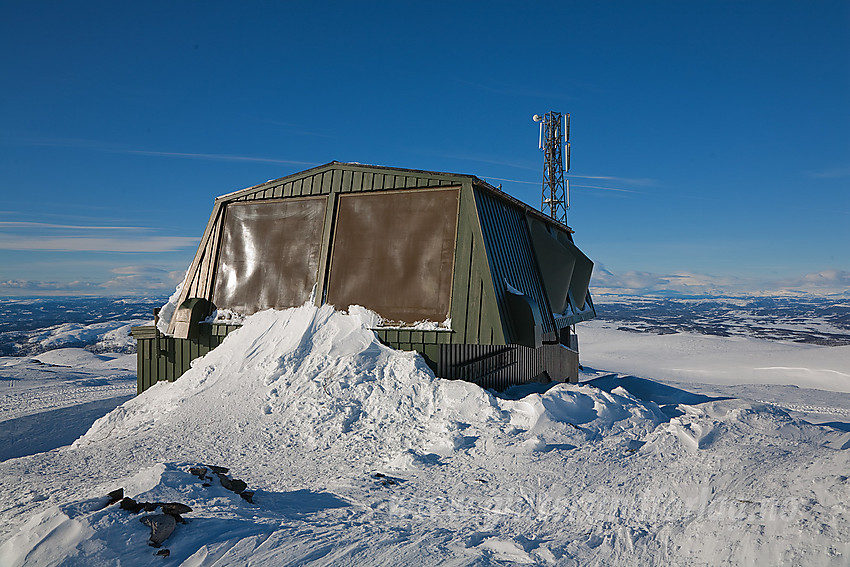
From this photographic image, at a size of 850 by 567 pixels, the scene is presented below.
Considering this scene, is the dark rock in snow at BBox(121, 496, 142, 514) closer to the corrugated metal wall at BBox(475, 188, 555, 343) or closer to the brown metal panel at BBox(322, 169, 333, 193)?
the corrugated metal wall at BBox(475, 188, 555, 343)

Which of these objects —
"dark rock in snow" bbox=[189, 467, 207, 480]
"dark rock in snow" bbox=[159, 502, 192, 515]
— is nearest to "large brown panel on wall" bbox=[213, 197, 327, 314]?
"dark rock in snow" bbox=[189, 467, 207, 480]

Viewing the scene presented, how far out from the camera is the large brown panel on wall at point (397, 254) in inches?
369

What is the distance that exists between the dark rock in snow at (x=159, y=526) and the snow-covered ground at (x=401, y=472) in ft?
0.18

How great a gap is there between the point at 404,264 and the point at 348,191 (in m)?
2.07

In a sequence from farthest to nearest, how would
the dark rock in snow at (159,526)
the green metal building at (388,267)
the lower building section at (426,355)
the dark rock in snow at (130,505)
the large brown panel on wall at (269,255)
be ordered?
the large brown panel on wall at (269,255)
the green metal building at (388,267)
the lower building section at (426,355)
the dark rock in snow at (130,505)
the dark rock in snow at (159,526)

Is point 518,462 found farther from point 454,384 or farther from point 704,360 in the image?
point 704,360

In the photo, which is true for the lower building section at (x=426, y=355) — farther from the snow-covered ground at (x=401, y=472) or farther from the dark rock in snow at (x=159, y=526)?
the dark rock in snow at (x=159, y=526)

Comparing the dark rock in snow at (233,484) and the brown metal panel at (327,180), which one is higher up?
the brown metal panel at (327,180)

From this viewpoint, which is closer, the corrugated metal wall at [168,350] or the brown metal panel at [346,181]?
the brown metal panel at [346,181]

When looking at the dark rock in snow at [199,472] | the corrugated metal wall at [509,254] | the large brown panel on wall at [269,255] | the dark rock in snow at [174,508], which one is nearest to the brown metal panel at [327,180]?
the large brown panel on wall at [269,255]

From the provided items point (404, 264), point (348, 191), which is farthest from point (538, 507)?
point (348, 191)

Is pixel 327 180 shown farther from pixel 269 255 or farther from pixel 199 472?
pixel 199 472

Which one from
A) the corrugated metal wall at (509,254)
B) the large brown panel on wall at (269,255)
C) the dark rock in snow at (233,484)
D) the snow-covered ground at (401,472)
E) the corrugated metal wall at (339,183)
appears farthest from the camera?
the large brown panel on wall at (269,255)

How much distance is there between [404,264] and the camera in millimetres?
9680
